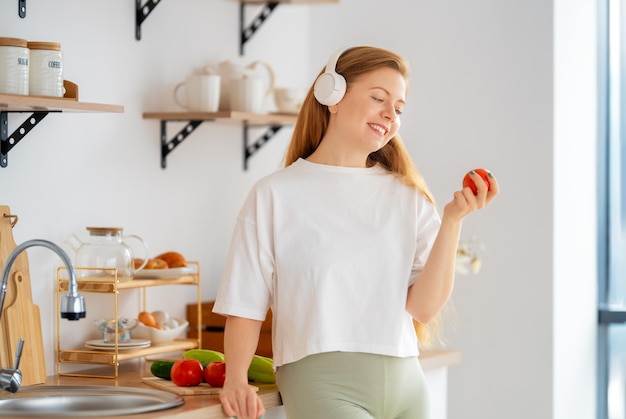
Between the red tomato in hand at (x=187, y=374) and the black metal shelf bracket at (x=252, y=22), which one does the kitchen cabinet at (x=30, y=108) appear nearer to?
the red tomato in hand at (x=187, y=374)

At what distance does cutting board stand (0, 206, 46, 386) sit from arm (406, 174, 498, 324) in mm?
806

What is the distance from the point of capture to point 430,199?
2.10 meters

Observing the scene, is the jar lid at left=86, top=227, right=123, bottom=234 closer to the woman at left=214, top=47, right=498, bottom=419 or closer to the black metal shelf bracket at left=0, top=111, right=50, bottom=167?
the black metal shelf bracket at left=0, top=111, right=50, bottom=167

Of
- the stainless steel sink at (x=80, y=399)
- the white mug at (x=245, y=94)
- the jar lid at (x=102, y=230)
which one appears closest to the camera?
the stainless steel sink at (x=80, y=399)

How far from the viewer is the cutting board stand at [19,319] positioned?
209 centimetres

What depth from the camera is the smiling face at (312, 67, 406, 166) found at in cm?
198

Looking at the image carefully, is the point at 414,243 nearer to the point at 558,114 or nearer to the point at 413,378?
the point at 413,378

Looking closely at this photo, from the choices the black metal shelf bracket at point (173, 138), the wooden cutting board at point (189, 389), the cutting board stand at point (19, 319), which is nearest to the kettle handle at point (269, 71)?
the black metal shelf bracket at point (173, 138)

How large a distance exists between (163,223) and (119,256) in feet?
1.23

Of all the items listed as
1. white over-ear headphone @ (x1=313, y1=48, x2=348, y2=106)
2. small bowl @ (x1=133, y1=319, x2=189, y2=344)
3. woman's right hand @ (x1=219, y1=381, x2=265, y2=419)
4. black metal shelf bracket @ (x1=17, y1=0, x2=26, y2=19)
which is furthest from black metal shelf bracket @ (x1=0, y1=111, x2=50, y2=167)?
woman's right hand @ (x1=219, y1=381, x2=265, y2=419)

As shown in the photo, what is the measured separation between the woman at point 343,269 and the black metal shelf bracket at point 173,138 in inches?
27.5

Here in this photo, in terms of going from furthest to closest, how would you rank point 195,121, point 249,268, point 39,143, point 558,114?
point 558,114 < point 195,121 < point 39,143 < point 249,268

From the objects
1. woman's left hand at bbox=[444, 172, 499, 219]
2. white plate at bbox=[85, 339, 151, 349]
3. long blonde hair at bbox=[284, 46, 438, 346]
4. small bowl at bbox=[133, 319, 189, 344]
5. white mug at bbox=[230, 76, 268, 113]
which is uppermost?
white mug at bbox=[230, 76, 268, 113]

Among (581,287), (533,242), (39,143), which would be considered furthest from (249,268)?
(581,287)
